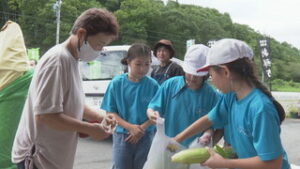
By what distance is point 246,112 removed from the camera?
174 cm

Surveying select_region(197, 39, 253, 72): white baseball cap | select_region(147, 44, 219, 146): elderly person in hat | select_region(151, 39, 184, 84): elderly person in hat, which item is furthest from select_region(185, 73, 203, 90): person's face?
select_region(151, 39, 184, 84): elderly person in hat

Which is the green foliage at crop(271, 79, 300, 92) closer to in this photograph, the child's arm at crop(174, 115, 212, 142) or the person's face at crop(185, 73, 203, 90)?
the person's face at crop(185, 73, 203, 90)

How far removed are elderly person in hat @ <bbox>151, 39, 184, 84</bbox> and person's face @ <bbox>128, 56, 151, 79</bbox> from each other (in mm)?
1764

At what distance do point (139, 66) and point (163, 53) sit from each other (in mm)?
1883

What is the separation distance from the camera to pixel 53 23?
27594 mm

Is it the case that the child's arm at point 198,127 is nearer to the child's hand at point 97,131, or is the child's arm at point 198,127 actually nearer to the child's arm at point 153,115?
the child's arm at point 153,115

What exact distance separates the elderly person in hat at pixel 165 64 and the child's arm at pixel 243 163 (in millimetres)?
3095

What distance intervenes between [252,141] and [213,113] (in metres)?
0.42

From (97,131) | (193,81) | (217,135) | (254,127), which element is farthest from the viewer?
(193,81)

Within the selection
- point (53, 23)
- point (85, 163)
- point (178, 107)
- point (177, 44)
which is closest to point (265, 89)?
point (178, 107)

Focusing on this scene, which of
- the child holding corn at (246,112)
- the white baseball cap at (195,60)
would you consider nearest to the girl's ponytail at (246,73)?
the child holding corn at (246,112)

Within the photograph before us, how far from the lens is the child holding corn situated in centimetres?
163

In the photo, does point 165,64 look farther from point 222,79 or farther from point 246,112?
point 246,112

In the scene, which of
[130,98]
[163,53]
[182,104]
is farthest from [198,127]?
[163,53]
